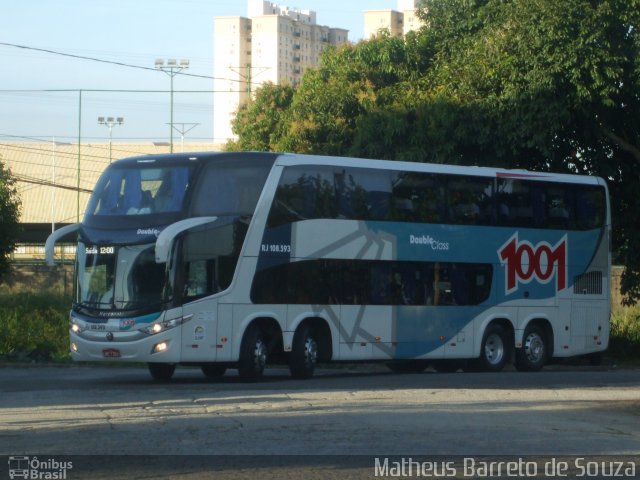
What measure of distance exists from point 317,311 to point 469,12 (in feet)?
46.6

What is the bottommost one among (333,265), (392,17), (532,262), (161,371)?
(161,371)

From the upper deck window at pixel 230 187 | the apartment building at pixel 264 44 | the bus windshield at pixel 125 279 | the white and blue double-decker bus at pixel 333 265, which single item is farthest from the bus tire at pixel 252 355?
the apartment building at pixel 264 44

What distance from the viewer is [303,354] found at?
68.2 ft

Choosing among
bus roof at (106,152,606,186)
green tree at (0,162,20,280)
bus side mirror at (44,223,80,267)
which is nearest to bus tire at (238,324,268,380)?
bus roof at (106,152,606,186)

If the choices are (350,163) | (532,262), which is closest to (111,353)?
(350,163)

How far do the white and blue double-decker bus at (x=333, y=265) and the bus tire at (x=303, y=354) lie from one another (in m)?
0.03

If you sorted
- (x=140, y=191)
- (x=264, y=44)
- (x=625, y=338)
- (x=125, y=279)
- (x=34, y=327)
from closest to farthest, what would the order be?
(x=125, y=279), (x=140, y=191), (x=34, y=327), (x=625, y=338), (x=264, y=44)

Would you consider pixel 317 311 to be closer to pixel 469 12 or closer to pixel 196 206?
pixel 196 206

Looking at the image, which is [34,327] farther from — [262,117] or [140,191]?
[262,117]

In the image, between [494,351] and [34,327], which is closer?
[494,351]

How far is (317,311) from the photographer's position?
69.7ft

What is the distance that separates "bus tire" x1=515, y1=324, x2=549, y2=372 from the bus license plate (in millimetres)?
9681

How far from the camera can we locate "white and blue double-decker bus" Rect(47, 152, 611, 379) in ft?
63.0

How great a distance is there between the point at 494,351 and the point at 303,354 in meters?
5.65
